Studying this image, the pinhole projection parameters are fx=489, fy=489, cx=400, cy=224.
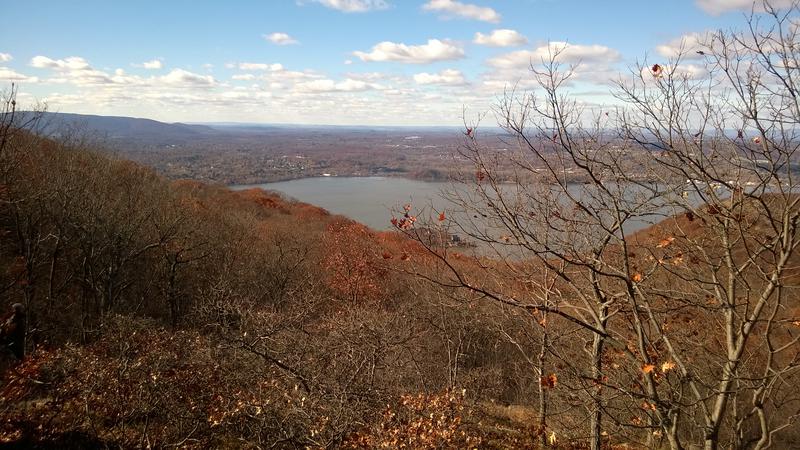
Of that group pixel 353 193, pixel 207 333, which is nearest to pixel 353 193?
pixel 353 193

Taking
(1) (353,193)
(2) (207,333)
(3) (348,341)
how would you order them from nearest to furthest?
Result: 1. (3) (348,341)
2. (2) (207,333)
3. (1) (353,193)

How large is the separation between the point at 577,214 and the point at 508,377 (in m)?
14.4

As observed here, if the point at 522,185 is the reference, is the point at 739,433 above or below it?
below

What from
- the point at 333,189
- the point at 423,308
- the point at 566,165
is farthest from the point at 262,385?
the point at 333,189

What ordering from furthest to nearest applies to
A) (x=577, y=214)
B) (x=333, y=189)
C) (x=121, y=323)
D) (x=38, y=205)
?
(x=333, y=189) < (x=38, y=205) < (x=121, y=323) < (x=577, y=214)

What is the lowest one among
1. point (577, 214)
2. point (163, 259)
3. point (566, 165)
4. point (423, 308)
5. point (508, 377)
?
point (508, 377)

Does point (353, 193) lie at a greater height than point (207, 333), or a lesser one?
greater

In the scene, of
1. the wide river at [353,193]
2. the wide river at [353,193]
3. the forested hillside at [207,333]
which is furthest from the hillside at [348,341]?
the wide river at [353,193]

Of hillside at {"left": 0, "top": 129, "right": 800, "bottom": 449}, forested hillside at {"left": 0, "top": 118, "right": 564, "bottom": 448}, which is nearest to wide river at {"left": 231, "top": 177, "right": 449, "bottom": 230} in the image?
forested hillside at {"left": 0, "top": 118, "right": 564, "bottom": 448}

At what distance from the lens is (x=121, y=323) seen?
10.2 m

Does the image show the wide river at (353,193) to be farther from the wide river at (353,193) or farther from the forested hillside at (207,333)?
Answer: the forested hillside at (207,333)

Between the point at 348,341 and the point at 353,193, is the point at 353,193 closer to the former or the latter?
the point at 353,193

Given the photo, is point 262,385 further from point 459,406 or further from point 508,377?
point 508,377

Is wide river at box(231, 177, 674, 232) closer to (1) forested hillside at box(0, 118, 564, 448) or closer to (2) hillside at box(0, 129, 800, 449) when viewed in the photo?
(1) forested hillside at box(0, 118, 564, 448)
